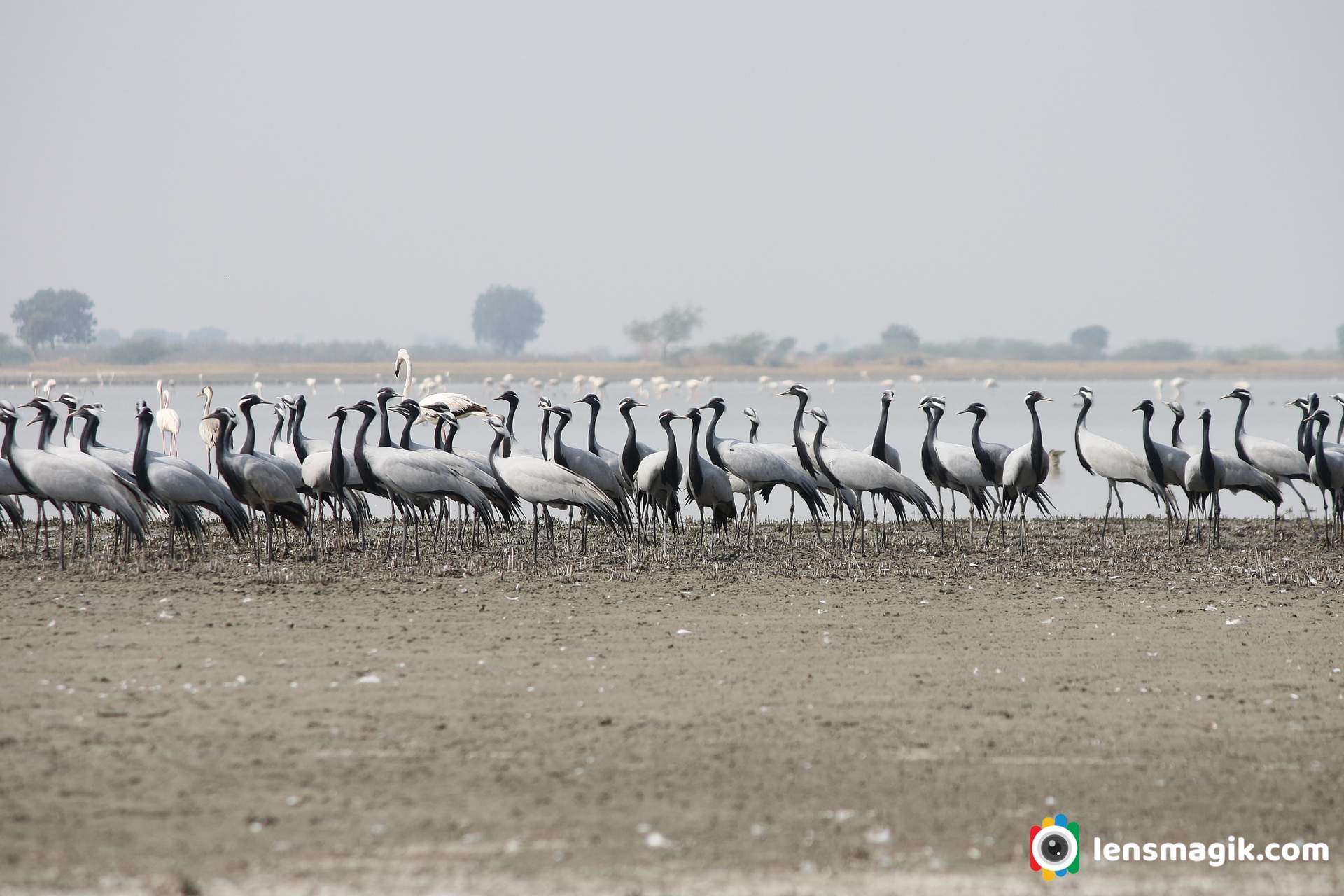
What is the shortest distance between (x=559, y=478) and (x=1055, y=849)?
8.03m

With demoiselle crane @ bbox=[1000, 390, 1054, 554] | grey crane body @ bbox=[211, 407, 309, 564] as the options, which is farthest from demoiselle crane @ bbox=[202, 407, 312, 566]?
demoiselle crane @ bbox=[1000, 390, 1054, 554]

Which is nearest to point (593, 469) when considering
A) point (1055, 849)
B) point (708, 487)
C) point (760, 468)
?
point (708, 487)

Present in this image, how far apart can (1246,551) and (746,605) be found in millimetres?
5967

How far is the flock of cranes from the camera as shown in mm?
12133

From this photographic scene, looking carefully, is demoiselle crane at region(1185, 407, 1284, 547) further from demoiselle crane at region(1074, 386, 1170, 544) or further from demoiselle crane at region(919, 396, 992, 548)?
demoiselle crane at region(919, 396, 992, 548)

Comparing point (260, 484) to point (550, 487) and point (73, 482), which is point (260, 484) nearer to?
point (73, 482)

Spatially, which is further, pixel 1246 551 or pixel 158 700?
pixel 1246 551

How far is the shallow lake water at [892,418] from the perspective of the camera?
2344 cm

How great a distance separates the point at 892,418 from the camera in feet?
140

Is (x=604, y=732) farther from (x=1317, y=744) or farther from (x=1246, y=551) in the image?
(x=1246, y=551)

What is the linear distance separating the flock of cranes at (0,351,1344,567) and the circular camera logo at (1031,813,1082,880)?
7444 millimetres

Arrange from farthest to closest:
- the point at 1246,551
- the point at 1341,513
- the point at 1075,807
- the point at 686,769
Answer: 1. the point at 1341,513
2. the point at 1246,551
3. the point at 686,769
4. the point at 1075,807

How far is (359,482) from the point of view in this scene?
13320 millimetres

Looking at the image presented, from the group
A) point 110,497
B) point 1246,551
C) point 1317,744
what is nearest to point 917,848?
point 1317,744
